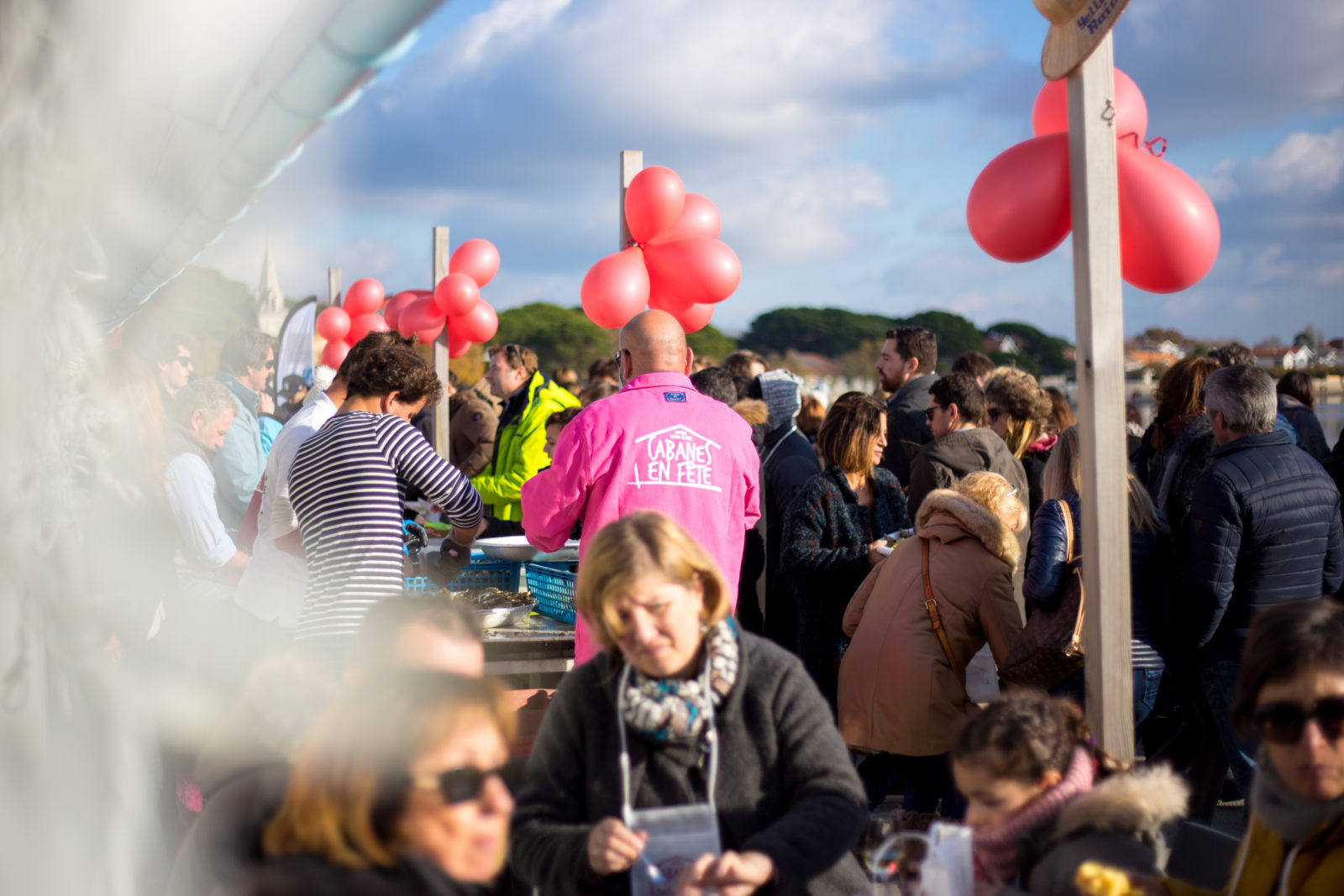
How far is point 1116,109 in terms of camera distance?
7.73 feet

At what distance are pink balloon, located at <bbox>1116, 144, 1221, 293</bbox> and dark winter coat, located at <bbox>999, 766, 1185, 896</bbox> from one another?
1.19 metres

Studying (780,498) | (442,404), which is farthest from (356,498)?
(442,404)

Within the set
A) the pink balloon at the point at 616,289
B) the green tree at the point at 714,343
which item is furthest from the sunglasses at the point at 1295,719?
the green tree at the point at 714,343

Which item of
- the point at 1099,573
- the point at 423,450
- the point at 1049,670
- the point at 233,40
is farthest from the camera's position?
the point at 1049,670

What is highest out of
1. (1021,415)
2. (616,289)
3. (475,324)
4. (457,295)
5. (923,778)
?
(457,295)

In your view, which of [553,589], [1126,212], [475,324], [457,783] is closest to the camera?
[457,783]

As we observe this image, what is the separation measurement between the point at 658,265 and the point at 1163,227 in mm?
2276

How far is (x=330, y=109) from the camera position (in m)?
0.79

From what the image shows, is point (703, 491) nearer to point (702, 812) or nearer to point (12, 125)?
point (702, 812)

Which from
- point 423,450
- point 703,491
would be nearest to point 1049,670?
point 703,491

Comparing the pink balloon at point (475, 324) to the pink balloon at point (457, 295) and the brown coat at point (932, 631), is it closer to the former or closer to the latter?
the pink balloon at point (457, 295)

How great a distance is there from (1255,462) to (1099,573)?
1034mm

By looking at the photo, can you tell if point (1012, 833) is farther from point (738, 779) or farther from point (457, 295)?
point (457, 295)

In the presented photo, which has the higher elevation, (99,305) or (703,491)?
(99,305)
